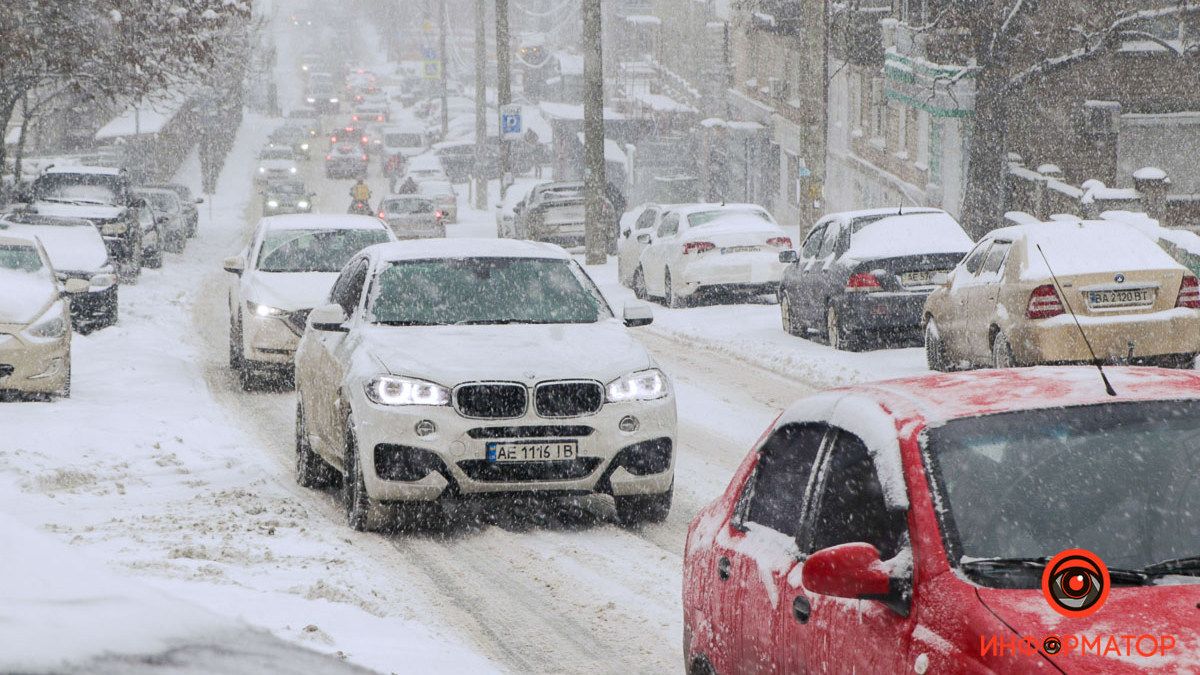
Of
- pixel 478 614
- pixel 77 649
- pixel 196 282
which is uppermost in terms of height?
pixel 77 649

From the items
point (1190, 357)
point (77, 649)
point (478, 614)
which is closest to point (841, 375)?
point (1190, 357)

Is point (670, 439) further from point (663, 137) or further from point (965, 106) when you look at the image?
point (663, 137)

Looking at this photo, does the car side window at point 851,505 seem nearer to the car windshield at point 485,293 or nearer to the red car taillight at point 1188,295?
the car windshield at point 485,293

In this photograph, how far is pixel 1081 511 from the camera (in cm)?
412

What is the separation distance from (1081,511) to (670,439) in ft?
18.3

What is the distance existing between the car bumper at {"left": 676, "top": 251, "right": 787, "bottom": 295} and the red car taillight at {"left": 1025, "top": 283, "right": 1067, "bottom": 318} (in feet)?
34.6

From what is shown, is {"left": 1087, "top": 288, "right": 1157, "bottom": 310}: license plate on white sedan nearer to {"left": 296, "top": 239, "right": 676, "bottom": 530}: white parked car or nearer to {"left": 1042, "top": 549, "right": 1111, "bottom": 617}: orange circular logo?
{"left": 296, "top": 239, "right": 676, "bottom": 530}: white parked car

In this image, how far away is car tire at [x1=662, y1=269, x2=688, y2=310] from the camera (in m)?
25.8

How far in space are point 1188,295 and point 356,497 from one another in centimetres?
784

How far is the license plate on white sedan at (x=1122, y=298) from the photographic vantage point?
14.2 meters

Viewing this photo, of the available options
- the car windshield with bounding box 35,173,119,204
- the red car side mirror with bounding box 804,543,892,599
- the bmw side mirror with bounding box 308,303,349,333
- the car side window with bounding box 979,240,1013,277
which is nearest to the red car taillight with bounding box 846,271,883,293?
the car side window with bounding box 979,240,1013,277

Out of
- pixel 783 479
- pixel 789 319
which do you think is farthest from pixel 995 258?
pixel 783 479

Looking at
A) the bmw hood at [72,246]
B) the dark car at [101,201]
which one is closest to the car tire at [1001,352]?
the bmw hood at [72,246]

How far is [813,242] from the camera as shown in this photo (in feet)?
68.2
